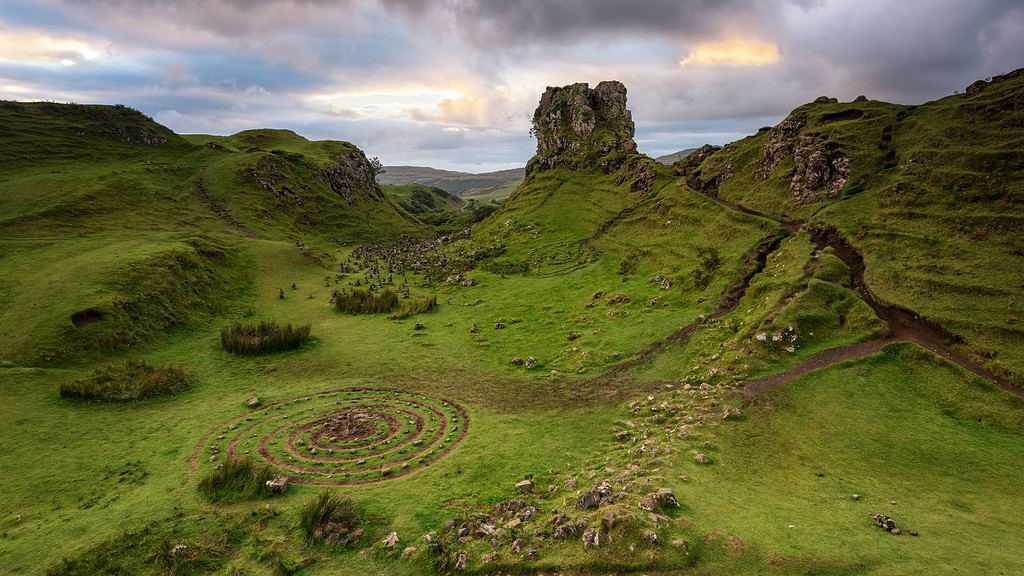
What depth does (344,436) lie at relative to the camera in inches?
1103

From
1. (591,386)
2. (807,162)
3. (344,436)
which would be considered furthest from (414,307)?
(807,162)

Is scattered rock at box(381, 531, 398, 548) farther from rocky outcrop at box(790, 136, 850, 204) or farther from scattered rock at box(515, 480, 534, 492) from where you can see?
rocky outcrop at box(790, 136, 850, 204)

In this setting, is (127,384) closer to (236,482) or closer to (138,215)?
(236,482)

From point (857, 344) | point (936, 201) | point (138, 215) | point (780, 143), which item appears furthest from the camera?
point (138, 215)

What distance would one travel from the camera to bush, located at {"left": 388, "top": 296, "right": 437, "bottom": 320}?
2198 inches

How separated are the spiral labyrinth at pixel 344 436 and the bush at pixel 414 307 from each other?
21.6 m

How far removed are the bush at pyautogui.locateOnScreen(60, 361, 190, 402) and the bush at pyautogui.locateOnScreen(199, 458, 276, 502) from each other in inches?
622

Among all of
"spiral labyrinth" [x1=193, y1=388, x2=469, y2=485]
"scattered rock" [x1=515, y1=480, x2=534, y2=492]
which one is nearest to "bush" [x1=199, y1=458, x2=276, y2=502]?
Answer: "spiral labyrinth" [x1=193, y1=388, x2=469, y2=485]

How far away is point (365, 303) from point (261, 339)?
15653 mm

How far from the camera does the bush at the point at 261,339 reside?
141ft

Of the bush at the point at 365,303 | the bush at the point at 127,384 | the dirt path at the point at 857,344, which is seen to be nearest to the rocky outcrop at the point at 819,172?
the dirt path at the point at 857,344

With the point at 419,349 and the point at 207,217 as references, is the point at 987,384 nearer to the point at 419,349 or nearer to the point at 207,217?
the point at 419,349

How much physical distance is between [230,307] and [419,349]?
27.8 metres

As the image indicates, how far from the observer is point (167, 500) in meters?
21.5
